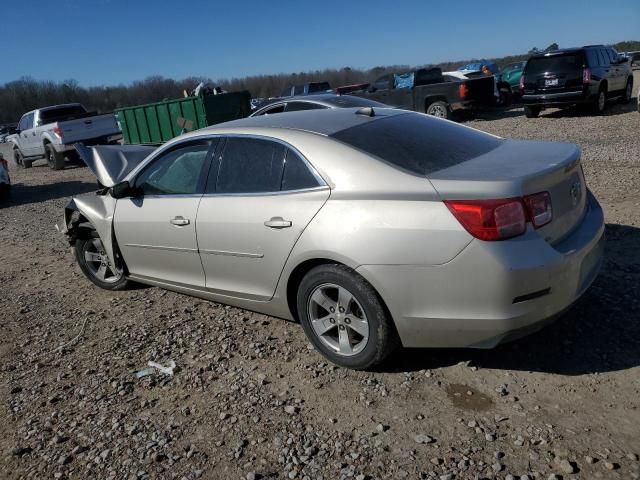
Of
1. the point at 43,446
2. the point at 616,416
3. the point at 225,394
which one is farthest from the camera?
the point at 225,394

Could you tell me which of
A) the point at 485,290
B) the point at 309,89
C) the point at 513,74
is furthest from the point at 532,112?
the point at 485,290

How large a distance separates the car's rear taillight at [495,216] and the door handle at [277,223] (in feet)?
3.41

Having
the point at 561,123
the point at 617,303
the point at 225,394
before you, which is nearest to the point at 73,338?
the point at 225,394

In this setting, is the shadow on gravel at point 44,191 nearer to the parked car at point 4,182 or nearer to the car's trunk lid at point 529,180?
the parked car at point 4,182

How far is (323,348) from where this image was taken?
138 inches

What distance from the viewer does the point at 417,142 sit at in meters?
3.55

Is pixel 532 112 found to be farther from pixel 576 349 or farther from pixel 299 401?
pixel 299 401

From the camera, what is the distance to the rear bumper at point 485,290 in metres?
2.75

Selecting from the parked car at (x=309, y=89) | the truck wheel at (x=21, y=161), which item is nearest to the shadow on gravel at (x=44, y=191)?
the truck wheel at (x=21, y=161)

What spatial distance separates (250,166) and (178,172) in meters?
0.84

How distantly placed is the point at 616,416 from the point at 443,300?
103 cm

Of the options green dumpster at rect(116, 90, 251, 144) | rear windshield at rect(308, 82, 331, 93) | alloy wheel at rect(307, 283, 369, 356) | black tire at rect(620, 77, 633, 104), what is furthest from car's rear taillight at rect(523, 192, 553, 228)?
rear windshield at rect(308, 82, 331, 93)

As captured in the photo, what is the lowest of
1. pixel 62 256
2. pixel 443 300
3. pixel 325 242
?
pixel 62 256

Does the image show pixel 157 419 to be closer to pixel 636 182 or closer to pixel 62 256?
pixel 62 256
